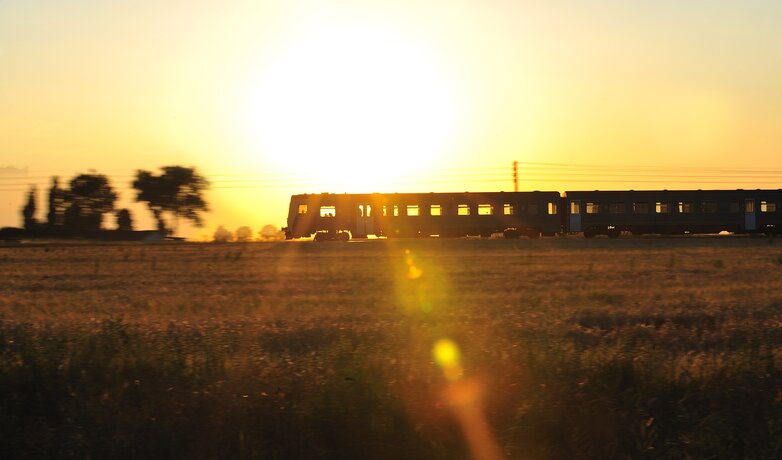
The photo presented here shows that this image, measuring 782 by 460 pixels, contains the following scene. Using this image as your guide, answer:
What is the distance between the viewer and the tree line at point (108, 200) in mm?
82312

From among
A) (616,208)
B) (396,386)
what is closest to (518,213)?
(616,208)

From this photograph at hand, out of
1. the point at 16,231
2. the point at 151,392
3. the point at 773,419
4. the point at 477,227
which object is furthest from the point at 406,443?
the point at 16,231

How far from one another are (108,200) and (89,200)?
2.29 meters

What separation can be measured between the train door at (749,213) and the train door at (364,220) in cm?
2647

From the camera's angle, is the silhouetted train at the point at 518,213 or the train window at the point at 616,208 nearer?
the silhouetted train at the point at 518,213

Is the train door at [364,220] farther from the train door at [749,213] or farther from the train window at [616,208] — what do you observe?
the train door at [749,213]

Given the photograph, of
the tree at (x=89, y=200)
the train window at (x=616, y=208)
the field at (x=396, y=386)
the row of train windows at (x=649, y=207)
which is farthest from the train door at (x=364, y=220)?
→ the tree at (x=89, y=200)

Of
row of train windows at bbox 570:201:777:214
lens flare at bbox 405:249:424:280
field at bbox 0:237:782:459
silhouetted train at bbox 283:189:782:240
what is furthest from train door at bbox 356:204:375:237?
field at bbox 0:237:782:459

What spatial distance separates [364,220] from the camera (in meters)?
51.2

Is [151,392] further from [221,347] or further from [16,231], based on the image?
[16,231]

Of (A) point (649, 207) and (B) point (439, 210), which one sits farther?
(A) point (649, 207)

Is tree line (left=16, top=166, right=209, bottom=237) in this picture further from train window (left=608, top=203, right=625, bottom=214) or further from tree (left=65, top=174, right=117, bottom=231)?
train window (left=608, top=203, right=625, bottom=214)

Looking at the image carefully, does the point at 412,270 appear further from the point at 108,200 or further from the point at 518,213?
the point at 108,200

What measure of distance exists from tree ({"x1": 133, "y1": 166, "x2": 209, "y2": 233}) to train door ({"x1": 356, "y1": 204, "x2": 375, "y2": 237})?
37165 mm
